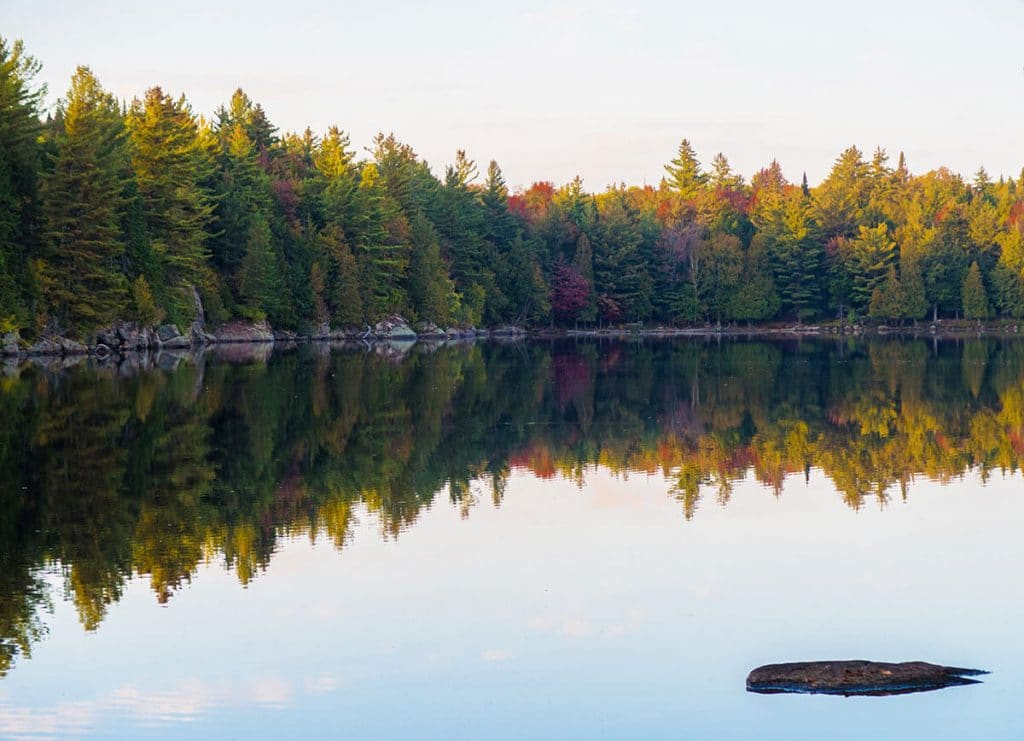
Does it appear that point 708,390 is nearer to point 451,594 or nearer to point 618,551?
point 618,551

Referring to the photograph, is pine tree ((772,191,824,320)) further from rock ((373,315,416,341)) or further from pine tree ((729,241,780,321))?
rock ((373,315,416,341))

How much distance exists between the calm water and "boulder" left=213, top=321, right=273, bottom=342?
4738 centimetres

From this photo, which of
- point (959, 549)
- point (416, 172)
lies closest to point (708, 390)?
point (959, 549)

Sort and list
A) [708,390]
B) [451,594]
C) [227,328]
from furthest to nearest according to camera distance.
→ [227,328]
[708,390]
[451,594]

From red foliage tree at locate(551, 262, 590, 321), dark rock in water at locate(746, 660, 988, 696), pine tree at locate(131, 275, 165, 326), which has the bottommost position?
dark rock in water at locate(746, 660, 988, 696)

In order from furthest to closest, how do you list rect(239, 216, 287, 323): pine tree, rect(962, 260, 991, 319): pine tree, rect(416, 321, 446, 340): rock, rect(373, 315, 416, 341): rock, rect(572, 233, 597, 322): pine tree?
rect(962, 260, 991, 319): pine tree → rect(572, 233, 597, 322): pine tree → rect(416, 321, 446, 340): rock → rect(373, 315, 416, 341): rock → rect(239, 216, 287, 323): pine tree

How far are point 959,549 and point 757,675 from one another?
6.18 meters

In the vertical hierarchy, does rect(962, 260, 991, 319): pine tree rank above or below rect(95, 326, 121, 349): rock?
above

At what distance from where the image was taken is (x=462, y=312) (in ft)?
316

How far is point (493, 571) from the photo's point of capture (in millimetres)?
14219

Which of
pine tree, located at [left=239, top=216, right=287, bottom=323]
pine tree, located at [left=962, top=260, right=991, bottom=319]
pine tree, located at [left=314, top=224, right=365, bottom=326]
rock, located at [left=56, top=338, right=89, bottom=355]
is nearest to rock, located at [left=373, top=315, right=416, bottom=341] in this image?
pine tree, located at [left=314, top=224, right=365, bottom=326]

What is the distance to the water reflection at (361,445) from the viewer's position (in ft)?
50.9

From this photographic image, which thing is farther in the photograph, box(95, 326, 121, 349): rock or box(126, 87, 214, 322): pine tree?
box(126, 87, 214, 322): pine tree

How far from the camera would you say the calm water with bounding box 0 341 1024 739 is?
976cm
